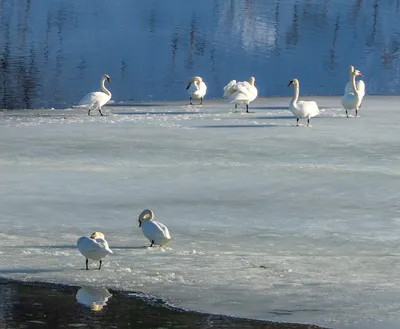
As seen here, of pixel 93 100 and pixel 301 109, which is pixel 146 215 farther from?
pixel 93 100

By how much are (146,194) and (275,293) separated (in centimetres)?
478

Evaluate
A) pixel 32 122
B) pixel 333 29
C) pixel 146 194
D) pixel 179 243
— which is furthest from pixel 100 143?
pixel 333 29

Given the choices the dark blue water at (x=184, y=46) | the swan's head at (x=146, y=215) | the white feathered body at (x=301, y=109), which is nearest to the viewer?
the swan's head at (x=146, y=215)

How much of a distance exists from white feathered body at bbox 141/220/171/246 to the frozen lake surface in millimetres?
124

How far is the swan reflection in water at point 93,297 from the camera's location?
819 centimetres

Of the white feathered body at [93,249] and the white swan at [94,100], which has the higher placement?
the white feathered body at [93,249]

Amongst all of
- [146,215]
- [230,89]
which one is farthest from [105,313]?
[230,89]

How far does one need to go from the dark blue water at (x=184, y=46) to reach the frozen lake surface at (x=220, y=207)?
631 centimetres

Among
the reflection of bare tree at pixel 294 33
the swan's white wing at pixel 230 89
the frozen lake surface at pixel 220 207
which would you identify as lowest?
the frozen lake surface at pixel 220 207

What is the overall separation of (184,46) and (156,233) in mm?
24014

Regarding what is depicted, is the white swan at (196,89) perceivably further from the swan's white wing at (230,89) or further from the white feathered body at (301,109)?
the white feathered body at (301,109)

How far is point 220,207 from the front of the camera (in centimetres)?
1220

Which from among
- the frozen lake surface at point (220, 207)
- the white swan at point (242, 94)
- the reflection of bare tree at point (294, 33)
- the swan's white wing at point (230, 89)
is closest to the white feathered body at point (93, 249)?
the frozen lake surface at point (220, 207)

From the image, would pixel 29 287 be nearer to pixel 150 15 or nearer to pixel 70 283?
pixel 70 283
